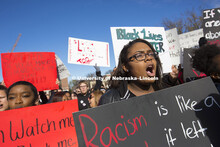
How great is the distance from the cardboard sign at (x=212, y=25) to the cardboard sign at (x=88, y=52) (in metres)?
2.30

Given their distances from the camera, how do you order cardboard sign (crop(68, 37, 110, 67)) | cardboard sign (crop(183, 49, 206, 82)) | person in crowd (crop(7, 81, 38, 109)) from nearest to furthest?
person in crowd (crop(7, 81, 38, 109)), cardboard sign (crop(183, 49, 206, 82)), cardboard sign (crop(68, 37, 110, 67))

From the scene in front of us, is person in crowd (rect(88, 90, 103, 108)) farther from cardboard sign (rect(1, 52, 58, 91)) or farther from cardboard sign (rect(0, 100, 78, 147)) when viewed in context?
cardboard sign (rect(0, 100, 78, 147))

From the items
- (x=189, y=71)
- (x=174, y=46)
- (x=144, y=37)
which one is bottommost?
(x=189, y=71)

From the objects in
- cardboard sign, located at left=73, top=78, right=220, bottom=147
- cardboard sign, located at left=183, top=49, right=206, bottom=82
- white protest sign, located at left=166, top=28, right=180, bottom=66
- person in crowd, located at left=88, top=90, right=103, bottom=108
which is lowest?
person in crowd, located at left=88, top=90, right=103, bottom=108

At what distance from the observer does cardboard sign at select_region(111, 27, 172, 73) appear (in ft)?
9.62

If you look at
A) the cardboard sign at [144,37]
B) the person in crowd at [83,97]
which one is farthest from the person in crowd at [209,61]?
the person in crowd at [83,97]

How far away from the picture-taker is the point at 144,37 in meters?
3.16

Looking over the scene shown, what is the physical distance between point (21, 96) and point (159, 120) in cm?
150

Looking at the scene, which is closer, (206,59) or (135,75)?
(135,75)

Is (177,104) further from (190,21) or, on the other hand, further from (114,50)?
(190,21)

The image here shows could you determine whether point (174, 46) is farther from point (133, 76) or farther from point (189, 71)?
point (133, 76)

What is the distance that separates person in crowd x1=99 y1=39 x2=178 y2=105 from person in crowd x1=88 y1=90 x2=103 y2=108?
173cm

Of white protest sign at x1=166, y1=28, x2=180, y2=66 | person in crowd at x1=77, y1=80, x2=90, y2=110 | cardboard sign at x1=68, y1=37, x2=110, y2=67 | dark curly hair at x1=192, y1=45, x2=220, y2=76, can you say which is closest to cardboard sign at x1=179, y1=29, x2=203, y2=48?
white protest sign at x1=166, y1=28, x2=180, y2=66

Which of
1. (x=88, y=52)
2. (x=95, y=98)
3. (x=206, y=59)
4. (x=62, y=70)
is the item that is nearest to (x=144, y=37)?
(x=206, y=59)
